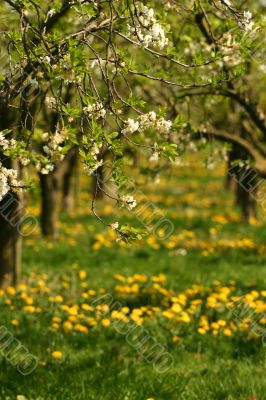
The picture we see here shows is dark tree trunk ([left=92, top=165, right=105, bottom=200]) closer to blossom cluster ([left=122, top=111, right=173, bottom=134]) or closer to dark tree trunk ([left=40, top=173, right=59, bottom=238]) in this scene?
blossom cluster ([left=122, top=111, right=173, bottom=134])

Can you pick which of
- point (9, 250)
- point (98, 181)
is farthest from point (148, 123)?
point (9, 250)

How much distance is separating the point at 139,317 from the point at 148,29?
185 inches

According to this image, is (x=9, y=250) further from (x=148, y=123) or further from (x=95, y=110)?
(x=148, y=123)

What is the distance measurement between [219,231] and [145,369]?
26.5 ft

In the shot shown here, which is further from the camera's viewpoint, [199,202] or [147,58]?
[199,202]

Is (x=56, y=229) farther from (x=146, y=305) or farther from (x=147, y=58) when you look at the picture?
(x=146, y=305)

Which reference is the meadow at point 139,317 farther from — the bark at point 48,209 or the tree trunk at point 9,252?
the bark at point 48,209

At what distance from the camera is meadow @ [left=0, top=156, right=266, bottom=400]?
5.68 m

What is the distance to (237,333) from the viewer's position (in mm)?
7020

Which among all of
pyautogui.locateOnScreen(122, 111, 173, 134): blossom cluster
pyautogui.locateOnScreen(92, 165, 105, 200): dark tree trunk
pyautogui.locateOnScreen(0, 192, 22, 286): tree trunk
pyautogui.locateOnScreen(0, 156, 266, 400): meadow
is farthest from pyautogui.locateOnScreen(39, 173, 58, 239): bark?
pyautogui.locateOnScreen(122, 111, 173, 134): blossom cluster

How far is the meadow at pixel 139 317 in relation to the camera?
5.68 metres

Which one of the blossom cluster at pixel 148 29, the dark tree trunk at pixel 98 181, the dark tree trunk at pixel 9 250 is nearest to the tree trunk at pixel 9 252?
the dark tree trunk at pixel 9 250

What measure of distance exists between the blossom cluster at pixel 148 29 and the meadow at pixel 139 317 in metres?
3.45

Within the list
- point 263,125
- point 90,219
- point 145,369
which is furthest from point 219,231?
point 145,369
